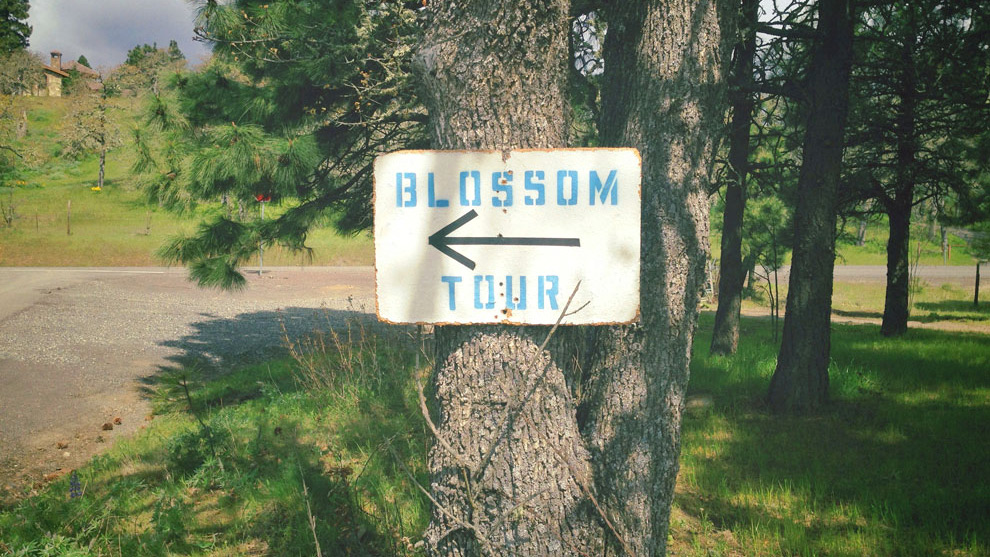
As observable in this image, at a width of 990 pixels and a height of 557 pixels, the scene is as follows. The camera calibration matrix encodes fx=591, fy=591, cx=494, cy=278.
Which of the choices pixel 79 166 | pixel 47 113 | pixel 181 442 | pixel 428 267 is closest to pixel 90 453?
pixel 181 442

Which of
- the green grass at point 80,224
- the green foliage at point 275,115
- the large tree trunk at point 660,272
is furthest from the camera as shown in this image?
the green grass at point 80,224

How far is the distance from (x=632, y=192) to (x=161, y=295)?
55.7ft

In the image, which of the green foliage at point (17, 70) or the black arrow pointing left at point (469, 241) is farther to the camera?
the green foliage at point (17, 70)

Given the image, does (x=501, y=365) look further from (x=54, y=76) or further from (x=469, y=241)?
(x=54, y=76)

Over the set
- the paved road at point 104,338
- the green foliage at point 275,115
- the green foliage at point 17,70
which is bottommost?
the paved road at point 104,338

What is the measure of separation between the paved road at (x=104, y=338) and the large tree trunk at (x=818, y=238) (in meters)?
4.44

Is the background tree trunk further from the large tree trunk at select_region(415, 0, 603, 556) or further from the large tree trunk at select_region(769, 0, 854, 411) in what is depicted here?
the large tree trunk at select_region(415, 0, 603, 556)

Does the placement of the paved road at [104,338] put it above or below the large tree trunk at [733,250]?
below

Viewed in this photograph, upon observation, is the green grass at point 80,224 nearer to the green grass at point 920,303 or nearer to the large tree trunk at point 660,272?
the green grass at point 920,303

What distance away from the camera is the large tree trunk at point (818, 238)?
18.4 feet

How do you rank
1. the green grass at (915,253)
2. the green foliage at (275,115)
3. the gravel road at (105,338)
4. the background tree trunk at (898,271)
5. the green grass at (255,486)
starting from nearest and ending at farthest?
1. the green grass at (255,486)
2. the green foliage at (275,115)
3. the gravel road at (105,338)
4. the background tree trunk at (898,271)
5. the green grass at (915,253)

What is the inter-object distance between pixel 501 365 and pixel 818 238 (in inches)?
196

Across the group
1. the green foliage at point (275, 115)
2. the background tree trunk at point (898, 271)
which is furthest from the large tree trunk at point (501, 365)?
the background tree trunk at point (898, 271)

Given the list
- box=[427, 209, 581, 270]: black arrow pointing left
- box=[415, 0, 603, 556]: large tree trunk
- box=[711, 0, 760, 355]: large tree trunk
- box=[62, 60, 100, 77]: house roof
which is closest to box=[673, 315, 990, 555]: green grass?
box=[711, 0, 760, 355]: large tree trunk
